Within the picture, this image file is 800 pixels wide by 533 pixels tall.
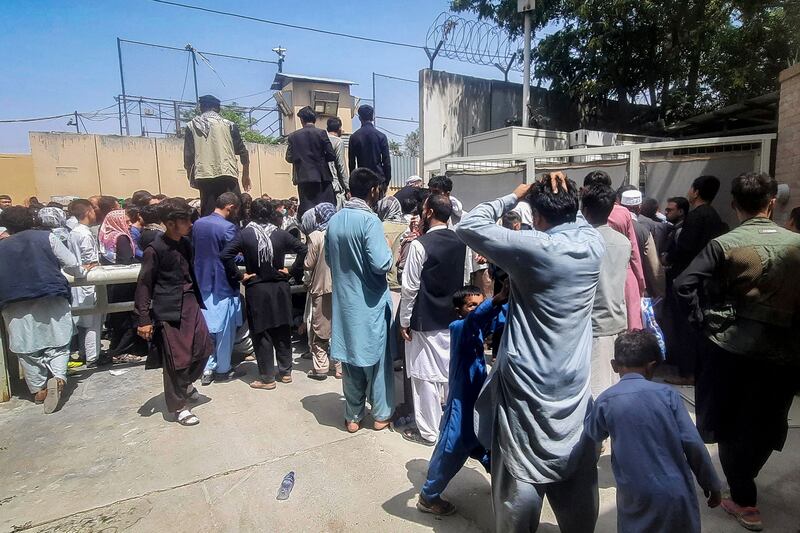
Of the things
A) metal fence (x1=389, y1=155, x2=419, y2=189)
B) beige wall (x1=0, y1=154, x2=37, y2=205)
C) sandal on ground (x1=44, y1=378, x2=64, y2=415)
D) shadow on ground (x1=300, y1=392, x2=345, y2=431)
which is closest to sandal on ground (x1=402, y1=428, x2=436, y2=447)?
shadow on ground (x1=300, y1=392, x2=345, y2=431)

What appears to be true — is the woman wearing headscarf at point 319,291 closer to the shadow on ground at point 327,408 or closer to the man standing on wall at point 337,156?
the shadow on ground at point 327,408

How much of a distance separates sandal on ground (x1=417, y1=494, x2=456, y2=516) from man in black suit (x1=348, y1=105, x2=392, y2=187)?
3907mm

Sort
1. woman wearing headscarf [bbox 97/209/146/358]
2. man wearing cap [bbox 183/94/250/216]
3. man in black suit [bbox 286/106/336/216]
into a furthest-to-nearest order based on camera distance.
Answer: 1. woman wearing headscarf [bbox 97/209/146/358]
2. man in black suit [bbox 286/106/336/216]
3. man wearing cap [bbox 183/94/250/216]

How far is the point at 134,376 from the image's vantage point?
5.16 meters

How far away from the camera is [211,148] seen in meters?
5.50

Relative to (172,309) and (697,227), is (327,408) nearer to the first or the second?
(172,309)

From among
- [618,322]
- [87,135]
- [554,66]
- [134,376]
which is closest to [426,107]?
[554,66]

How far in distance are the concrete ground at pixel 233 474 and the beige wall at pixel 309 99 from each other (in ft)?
63.7

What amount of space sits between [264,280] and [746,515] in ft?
12.7

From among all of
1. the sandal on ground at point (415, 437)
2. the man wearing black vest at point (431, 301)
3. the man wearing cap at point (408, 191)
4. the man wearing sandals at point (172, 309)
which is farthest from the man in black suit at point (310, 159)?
the sandal on ground at point (415, 437)

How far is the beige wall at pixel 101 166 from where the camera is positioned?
47.3 ft

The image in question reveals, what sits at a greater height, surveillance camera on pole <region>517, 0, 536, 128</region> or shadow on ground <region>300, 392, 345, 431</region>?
surveillance camera on pole <region>517, 0, 536, 128</region>

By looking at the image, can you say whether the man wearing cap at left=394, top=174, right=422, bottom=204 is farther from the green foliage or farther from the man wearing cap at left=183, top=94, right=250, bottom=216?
the green foliage

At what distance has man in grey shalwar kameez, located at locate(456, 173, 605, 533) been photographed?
197 cm
